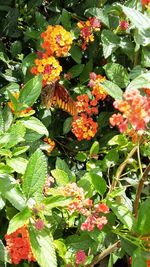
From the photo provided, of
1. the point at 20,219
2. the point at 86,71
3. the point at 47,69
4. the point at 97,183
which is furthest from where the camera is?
the point at 86,71

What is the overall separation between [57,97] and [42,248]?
2.12 feet

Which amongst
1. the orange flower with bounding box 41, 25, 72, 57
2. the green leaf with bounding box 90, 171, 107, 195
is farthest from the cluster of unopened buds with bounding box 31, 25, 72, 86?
the green leaf with bounding box 90, 171, 107, 195

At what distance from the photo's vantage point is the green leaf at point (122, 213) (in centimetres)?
138

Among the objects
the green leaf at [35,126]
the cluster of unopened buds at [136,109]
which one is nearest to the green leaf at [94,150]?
the green leaf at [35,126]

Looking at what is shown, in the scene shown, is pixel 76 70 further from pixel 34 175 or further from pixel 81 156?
pixel 34 175

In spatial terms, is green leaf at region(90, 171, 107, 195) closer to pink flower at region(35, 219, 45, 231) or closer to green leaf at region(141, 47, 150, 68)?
pink flower at region(35, 219, 45, 231)

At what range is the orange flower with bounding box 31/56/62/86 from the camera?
167 cm

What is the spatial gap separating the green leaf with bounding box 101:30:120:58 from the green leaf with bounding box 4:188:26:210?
0.68 metres

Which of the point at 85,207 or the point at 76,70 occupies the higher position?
the point at 76,70

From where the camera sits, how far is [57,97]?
5.74 ft

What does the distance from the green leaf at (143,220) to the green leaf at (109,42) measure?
634 mm

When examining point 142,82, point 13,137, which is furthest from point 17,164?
point 142,82

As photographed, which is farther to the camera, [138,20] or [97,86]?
[97,86]

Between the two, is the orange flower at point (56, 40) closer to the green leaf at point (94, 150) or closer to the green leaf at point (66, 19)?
the green leaf at point (66, 19)
